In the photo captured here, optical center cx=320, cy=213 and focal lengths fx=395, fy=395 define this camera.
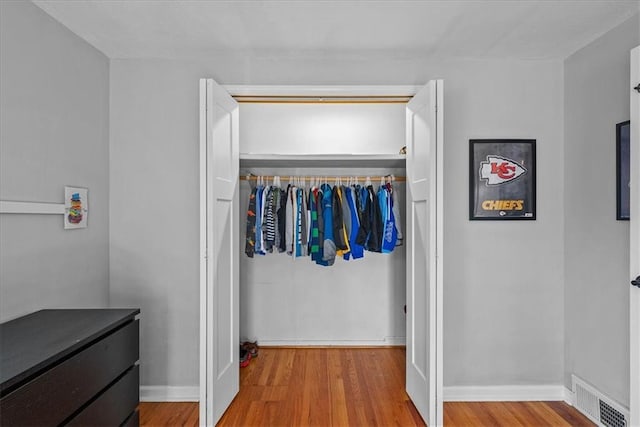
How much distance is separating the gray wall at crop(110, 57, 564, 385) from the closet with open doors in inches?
10.7

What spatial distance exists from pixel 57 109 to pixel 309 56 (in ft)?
5.30

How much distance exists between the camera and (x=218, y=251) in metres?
2.50

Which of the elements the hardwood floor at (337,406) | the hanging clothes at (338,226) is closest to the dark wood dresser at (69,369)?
the hardwood floor at (337,406)

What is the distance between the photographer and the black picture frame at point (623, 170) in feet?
7.33

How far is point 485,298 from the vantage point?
2.85 meters

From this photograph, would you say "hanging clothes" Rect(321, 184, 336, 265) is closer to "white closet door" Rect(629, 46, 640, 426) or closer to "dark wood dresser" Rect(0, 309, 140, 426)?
"dark wood dresser" Rect(0, 309, 140, 426)

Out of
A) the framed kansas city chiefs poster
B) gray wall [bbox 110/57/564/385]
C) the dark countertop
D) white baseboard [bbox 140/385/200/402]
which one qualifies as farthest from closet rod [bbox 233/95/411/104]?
white baseboard [bbox 140/385/200/402]

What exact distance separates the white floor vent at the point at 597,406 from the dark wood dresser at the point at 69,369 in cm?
267

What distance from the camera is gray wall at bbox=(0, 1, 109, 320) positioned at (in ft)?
6.40

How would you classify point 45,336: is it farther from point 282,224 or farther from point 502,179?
point 502,179

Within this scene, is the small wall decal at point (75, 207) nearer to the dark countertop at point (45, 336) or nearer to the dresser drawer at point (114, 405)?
the dark countertop at point (45, 336)

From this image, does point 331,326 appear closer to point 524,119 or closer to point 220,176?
point 220,176

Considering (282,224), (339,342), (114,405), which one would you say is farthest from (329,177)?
(114,405)

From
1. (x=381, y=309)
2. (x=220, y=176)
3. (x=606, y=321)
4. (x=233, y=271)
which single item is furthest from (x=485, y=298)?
(x=220, y=176)
